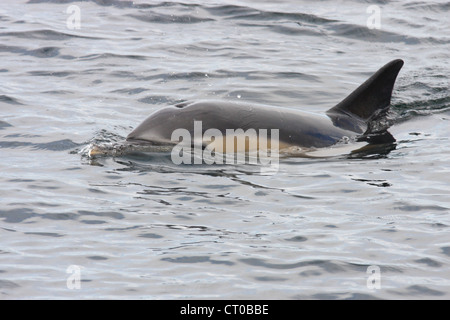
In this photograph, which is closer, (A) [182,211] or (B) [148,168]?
(A) [182,211]

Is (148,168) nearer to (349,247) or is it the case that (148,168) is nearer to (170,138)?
(170,138)

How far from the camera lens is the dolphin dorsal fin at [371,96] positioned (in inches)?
395

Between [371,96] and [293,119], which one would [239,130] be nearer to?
[293,119]

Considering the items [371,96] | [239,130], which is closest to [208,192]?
[239,130]

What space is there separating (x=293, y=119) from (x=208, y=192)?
1915mm

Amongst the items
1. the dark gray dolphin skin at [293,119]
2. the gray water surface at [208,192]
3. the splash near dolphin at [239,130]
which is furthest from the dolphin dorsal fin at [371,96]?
the gray water surface at [208,192]

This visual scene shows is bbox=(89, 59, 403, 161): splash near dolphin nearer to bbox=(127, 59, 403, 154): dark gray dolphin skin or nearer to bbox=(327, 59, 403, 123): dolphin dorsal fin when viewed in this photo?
bbox=(127, 59, 403, 154): dark gray dolphin skin

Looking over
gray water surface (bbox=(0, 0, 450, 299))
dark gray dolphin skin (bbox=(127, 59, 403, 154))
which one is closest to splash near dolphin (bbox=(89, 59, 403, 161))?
dark gray dolphin skin (bbox=(127, 59, 403, 154))

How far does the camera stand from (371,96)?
1017 centimetres

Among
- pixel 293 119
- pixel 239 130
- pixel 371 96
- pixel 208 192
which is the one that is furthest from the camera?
pixel 371 96

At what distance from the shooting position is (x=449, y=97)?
39.6ft

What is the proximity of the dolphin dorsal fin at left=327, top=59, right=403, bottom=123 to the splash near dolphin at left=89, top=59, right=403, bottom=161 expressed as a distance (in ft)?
1.06
